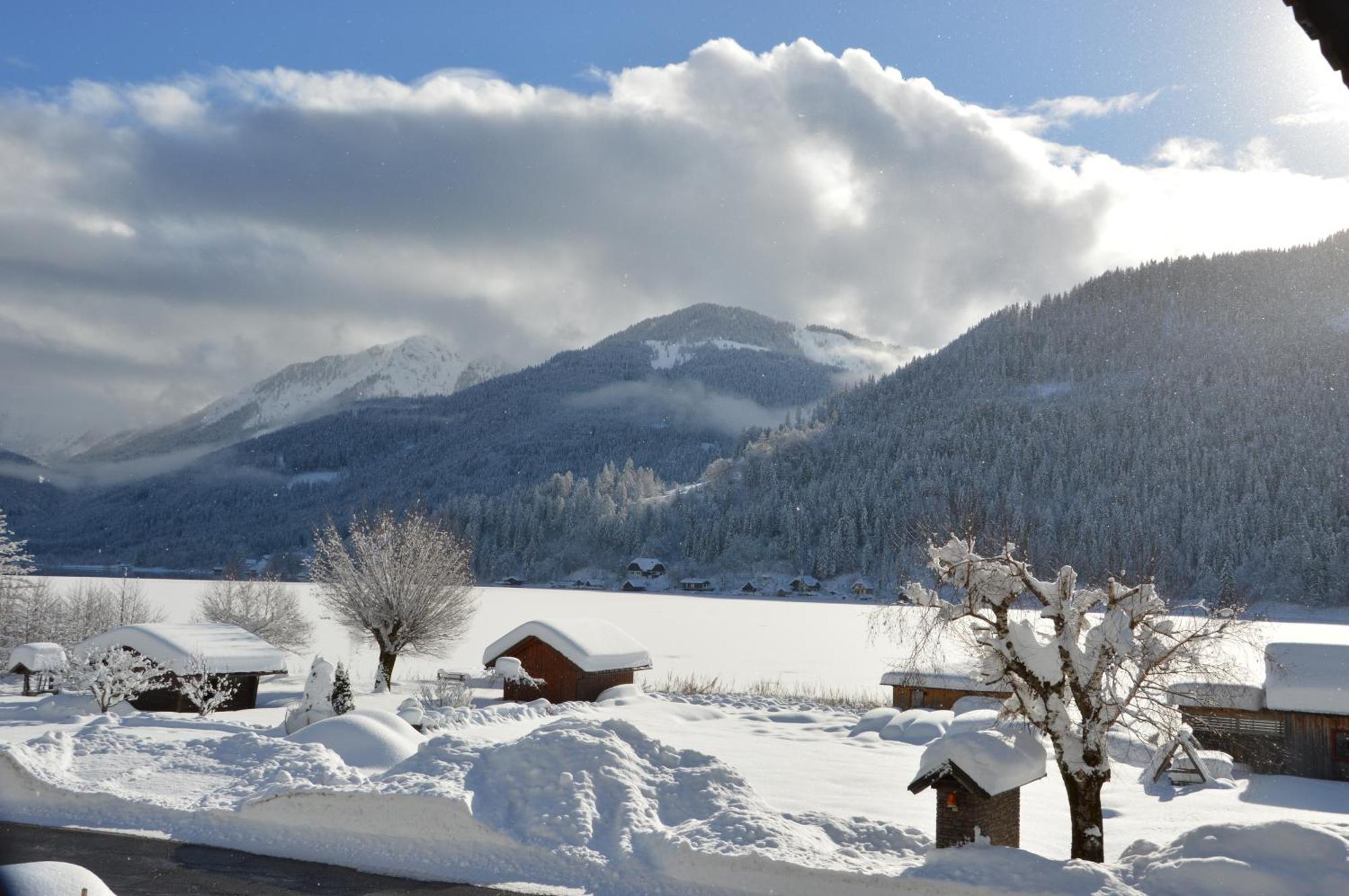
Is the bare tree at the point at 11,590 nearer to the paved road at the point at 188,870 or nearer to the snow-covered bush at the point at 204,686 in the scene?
the snow-covered bush at the point at 204,686

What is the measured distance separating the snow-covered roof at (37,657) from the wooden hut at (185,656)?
573cm

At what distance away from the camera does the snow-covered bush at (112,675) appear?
98.3ft

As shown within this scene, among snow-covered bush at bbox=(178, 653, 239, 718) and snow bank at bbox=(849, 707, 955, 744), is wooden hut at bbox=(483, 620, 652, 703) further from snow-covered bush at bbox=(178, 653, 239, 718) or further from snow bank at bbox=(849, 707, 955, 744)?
snow bank at bbox=(849, 707, 955, 744)

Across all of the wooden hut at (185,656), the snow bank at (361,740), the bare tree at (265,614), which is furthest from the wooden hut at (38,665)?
the snow bank at (361,740)

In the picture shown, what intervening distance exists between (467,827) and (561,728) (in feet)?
11.9

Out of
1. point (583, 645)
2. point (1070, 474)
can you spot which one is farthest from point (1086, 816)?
point (1070, 474)

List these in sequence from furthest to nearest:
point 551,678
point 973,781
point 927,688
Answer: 1. point 551,678
2. point 927,688
3. point 973,781

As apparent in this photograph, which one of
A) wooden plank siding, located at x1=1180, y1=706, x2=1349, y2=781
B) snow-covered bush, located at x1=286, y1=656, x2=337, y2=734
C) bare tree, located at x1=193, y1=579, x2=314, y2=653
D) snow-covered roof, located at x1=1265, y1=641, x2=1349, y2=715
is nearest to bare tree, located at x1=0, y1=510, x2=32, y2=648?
bare tree, located at x1=193, y1=579, x2=314, y2=653

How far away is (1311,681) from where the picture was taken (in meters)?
26.0

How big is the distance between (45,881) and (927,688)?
114ft

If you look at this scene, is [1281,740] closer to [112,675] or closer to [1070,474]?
[112,675]

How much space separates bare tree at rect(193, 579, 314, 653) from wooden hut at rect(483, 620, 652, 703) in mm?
18238

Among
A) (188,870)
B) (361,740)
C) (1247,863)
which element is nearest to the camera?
(1247,863)

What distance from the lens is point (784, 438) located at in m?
181
